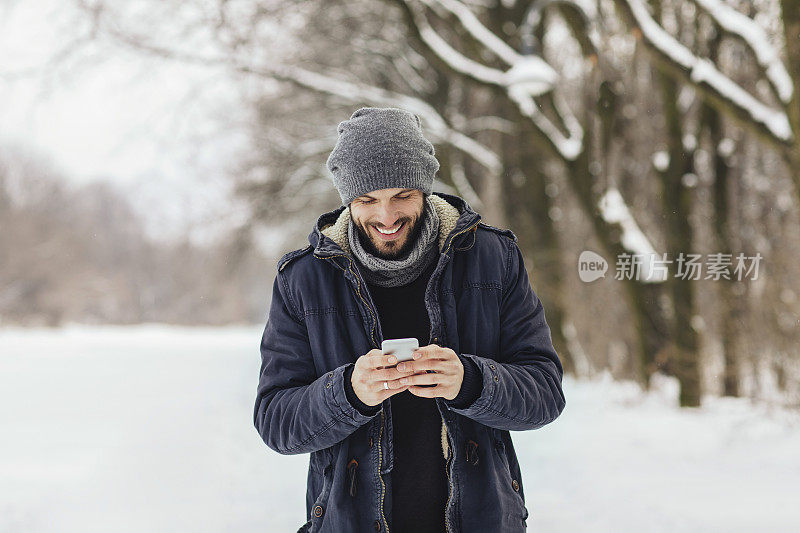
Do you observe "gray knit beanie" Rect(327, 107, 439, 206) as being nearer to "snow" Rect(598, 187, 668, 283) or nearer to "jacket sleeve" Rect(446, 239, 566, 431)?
"jacket sleeve" Rect(446, 239, 566, 431)

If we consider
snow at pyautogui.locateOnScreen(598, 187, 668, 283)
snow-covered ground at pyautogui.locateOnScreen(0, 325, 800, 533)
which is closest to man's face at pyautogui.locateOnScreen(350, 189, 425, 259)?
snow-covered ground at pyautogui.locateOnScreen(0, 325, 800, 533)

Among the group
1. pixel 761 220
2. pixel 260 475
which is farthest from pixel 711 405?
pixel 260 475

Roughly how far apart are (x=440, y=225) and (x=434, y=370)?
1.76 ft

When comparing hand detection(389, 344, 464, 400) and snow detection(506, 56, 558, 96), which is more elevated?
snow detection(506, 56, 558, 96)

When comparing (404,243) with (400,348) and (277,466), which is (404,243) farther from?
(277,466)

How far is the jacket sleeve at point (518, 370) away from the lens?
6.23 ft

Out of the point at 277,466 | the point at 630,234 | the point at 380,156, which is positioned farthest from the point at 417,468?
the point at 630,234

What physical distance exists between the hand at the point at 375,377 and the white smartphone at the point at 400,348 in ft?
0.04

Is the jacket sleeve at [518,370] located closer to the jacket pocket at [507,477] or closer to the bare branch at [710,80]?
the jacket pocket at [507,477]

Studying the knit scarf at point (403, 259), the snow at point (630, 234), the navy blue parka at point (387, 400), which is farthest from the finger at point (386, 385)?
the snow at point (630, 234)

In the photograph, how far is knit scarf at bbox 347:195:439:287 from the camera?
2.10 metres

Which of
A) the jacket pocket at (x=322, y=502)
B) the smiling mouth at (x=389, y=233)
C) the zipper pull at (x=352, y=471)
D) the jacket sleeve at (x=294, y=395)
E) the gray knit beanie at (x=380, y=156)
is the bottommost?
the jacket pocket at (x=322, y=502)

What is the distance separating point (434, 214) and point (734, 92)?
502 cm

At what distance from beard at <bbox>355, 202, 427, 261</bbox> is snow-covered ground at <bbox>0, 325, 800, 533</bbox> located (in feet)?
10.6
